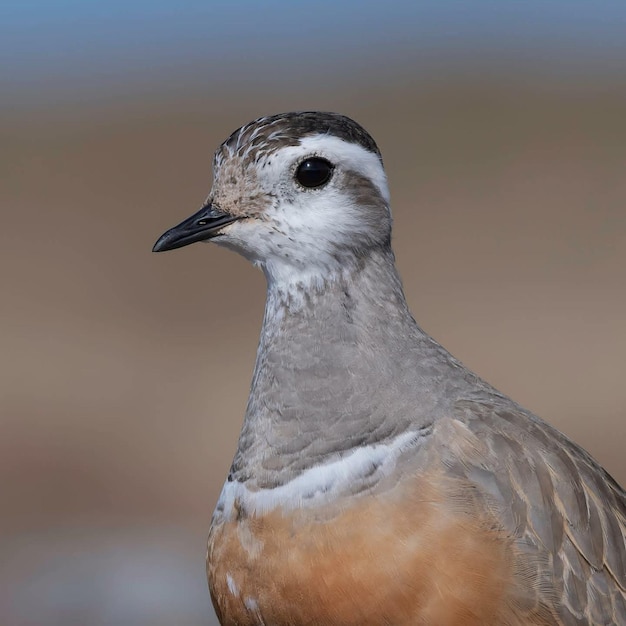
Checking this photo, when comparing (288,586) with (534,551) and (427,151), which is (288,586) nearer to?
(534,551)

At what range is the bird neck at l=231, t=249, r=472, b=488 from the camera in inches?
174

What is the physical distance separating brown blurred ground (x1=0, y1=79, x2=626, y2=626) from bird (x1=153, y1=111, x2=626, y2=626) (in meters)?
4.41

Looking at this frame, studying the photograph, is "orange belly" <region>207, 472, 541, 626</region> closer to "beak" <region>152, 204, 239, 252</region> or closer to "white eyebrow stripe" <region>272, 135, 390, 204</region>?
"beak" <region>152, 204, 239, 252</region>

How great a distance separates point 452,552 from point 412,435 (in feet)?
1.56

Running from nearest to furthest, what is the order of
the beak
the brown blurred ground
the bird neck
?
the bird neck, the beak, the brown blurred ground

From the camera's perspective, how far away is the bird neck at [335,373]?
4.41 metres

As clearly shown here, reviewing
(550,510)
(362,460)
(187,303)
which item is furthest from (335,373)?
(187,303)

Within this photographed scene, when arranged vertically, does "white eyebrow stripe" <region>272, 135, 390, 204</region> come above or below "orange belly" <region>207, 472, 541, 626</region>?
above

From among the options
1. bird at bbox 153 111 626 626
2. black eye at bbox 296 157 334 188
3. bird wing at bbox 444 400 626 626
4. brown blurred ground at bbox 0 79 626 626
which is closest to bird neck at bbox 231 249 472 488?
bird at bbox 153 111 626 626

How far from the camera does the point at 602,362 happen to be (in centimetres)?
1341

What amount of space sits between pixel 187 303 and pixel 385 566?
12.9 meters

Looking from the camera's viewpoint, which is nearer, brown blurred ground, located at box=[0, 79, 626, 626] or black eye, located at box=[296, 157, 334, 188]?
black eye, located at box=[296, 157, 334, 188]

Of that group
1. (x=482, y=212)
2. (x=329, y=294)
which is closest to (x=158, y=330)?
(x=482, y=212)

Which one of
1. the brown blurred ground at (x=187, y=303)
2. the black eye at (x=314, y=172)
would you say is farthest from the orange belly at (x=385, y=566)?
the brown blurred ground at (x=187, y=303)
